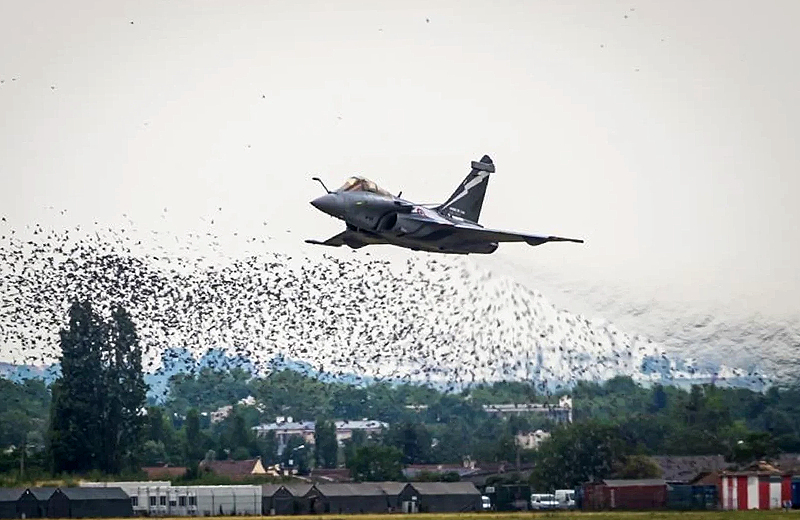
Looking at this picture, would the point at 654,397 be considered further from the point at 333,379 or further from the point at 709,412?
the point at 333,379

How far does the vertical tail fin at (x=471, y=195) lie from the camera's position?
71562mm

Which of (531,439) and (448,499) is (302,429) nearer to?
(531,439)

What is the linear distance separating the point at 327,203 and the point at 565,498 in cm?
1953

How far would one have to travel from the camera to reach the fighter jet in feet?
216

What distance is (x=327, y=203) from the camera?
214 feet

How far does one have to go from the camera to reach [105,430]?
3236 inches

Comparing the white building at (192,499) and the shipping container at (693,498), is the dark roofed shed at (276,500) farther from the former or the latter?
the shipping container at (693,498)

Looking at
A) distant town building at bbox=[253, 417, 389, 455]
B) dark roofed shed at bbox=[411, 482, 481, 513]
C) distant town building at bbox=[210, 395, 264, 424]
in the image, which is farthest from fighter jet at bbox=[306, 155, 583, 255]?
distant town building at bbox=[210, 395, 264, 424]

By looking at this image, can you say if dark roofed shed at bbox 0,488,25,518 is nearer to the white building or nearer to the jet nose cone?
the white building

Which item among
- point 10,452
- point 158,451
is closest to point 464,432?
point 158,451

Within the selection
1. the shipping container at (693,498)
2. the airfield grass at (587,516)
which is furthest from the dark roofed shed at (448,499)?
the shipping container at (693,498)

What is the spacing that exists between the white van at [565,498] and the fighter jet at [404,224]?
508 inches

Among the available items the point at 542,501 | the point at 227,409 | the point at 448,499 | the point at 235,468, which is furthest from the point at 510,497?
the point at 227,409

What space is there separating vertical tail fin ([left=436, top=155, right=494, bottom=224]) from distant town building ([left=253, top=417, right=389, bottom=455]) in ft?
81.1
